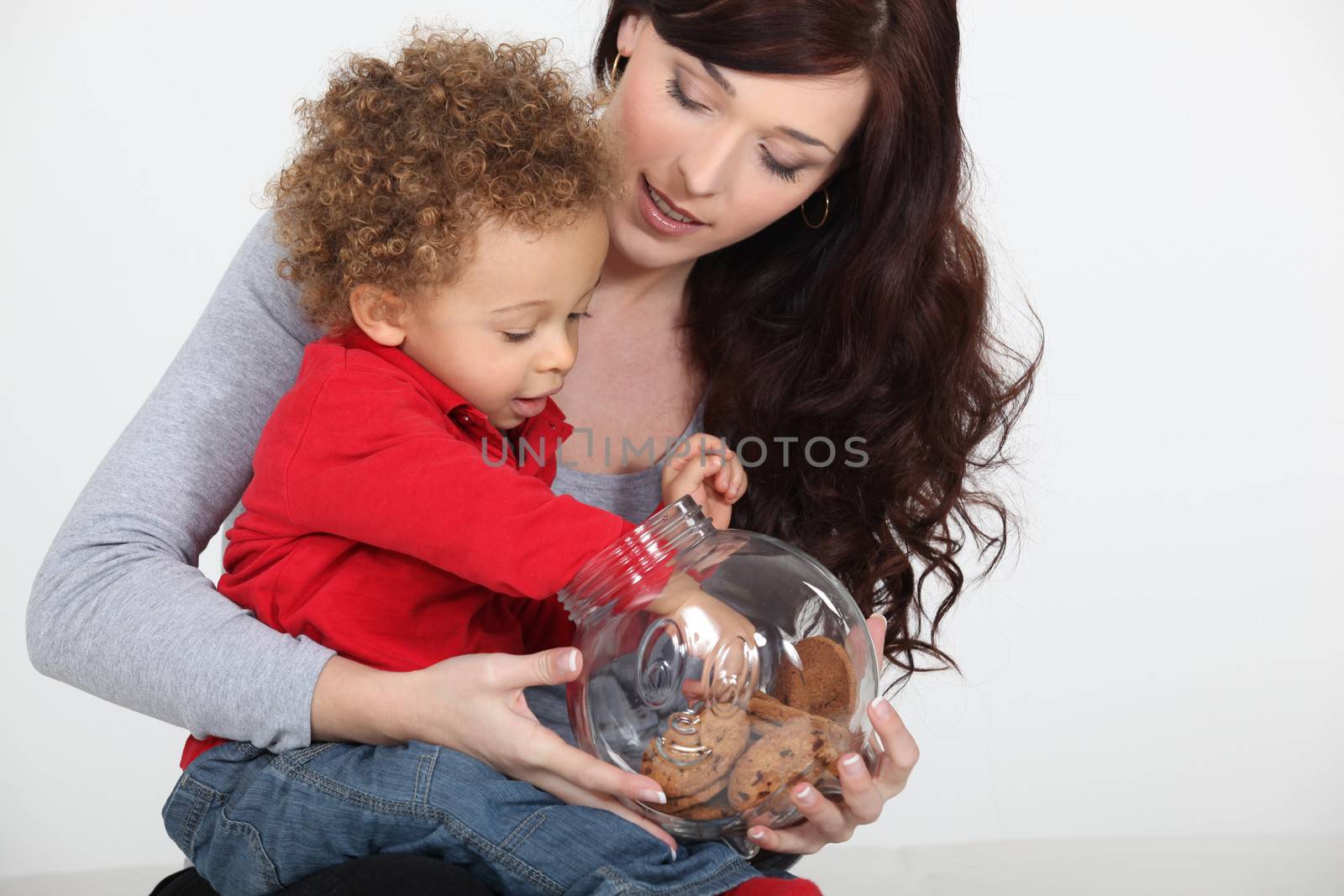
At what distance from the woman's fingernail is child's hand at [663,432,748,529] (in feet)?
1.34

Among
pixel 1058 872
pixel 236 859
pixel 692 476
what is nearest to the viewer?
pixel 236 859

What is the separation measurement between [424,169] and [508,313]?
0.57 ft

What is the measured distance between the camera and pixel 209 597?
1.54m

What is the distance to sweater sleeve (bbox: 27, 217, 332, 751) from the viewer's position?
4.80ft

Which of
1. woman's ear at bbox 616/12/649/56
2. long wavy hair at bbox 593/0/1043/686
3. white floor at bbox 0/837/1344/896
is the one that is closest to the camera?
woman's ear at bbox 616/12/649/56

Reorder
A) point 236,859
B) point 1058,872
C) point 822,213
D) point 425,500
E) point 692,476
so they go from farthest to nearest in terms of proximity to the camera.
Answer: point 1058,872 < point 822,213 < point 692,476 < point 236,859 < point 425,500

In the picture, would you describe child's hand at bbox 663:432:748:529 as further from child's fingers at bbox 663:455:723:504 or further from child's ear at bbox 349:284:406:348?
child's ear at bbox 349:284:406:348

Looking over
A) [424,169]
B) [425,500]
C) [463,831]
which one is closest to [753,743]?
[463,831]

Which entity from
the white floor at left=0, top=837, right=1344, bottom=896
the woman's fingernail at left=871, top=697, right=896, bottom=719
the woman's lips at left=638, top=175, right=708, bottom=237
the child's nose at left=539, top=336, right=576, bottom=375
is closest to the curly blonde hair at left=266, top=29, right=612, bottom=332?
the child's nose at left=539, top=336, right=576, bottom=375

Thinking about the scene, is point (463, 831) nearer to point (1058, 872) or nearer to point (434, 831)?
point (434, 831)

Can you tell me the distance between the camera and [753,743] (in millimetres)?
1380

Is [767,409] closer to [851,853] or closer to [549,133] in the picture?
[549,133]

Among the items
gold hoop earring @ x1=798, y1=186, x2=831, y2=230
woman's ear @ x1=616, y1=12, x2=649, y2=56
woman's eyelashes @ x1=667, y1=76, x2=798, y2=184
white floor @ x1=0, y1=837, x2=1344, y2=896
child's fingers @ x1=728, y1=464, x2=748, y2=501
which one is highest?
woman's ear @ x1=616, y1=12, x2=649, y2=56

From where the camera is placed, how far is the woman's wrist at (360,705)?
1.43 meters
